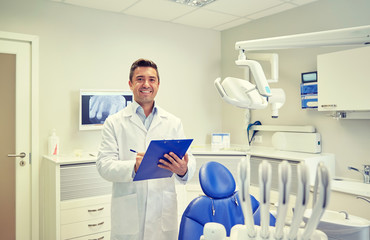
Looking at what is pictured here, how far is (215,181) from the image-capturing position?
178 centimetres

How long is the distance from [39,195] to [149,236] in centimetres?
180

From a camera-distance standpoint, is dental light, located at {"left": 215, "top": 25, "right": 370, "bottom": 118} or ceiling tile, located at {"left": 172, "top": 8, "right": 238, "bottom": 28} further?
ceiling tile, located at {"left": 172, "top": 8, "right": 238, "bottom": 28}

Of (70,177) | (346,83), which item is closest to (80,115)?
(70,177)

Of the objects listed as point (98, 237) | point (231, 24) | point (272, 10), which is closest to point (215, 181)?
point (98, 237)

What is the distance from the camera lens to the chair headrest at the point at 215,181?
1757mm

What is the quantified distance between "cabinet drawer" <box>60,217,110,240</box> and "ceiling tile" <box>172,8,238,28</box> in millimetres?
2381

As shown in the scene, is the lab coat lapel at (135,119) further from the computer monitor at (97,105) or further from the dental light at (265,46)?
the computer monitor at (97,105)

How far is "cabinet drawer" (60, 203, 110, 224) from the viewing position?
275 centimetres

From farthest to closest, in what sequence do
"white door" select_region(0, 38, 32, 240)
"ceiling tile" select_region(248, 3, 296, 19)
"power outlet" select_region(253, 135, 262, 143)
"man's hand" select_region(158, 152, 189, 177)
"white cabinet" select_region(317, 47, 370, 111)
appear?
"power outlet" select_region(253, 135, 262, 143), "ceiling tile" select_region(248, 3, 296, 19), "white door" select_region(0, 38, 32, 240), "white cabinet" select_region(317, 47, 370, 111), "man's hand" select_region(158, 152, 189, 177)

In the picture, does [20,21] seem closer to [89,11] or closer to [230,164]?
[89,11]

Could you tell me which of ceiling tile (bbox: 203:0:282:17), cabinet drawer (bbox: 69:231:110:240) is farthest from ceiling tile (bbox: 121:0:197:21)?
cabinet drawer (bbox: 69:231:110:240)

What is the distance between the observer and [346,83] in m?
2.67

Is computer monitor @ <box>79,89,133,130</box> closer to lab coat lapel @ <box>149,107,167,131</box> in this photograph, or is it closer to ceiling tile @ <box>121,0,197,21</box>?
ceiling tile @ <box>121,0,197,21</box>

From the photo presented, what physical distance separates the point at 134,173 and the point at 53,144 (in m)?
1.75
